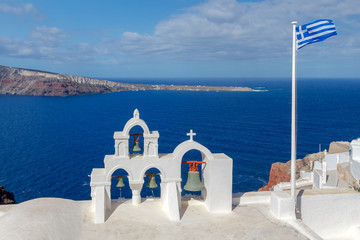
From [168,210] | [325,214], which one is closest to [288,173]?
[325,214]

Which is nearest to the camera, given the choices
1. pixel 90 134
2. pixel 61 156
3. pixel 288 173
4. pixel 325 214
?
pixel 325 214

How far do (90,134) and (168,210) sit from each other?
2466 inches

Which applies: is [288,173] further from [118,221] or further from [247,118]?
[247,118]

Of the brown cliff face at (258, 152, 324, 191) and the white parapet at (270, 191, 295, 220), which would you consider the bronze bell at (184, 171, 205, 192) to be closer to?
the white parapet at (270, 191, 295, 220)

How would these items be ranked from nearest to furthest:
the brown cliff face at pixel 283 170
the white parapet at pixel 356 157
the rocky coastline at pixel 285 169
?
the white parapet at pixel 356 157 → the rocky coastline at pixel 285 169 → the brown cliff face at pixel 283 170

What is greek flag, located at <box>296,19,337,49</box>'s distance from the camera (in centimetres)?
1148

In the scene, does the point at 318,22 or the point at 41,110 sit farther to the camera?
the point at 41,110

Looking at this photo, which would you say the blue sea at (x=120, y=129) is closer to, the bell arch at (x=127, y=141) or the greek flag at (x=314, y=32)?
the bell arch at (x=127, y=141)

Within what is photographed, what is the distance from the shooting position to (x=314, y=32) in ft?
38.4

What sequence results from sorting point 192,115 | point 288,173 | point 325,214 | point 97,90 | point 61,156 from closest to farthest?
1. point 325,214
2. point 288,173
3. point 61,156
4. point 192,115
5. point 97,90

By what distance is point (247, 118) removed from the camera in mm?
90312

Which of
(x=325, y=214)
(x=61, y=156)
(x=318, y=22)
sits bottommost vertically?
(x=61, y=156)

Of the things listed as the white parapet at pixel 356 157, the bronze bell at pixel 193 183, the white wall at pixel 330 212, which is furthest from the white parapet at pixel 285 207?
the white parapet at pixel 356 157

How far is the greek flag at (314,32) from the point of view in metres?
11.5
